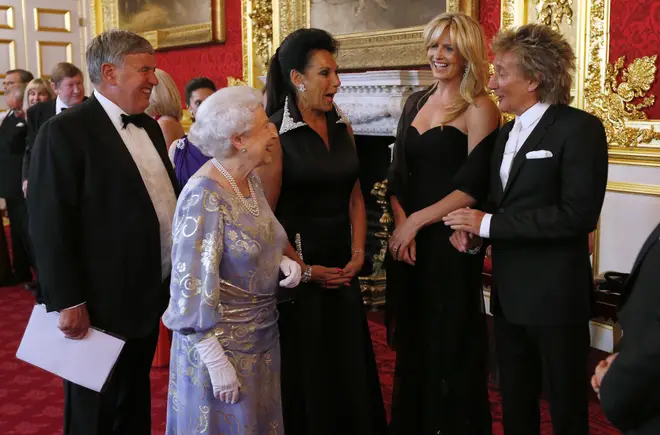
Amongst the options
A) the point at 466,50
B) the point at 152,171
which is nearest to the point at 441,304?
the point at 466,50

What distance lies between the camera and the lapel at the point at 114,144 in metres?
2.50

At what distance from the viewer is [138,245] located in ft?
8.32

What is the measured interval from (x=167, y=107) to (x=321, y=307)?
209cm

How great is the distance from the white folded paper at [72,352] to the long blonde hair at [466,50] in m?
1.54

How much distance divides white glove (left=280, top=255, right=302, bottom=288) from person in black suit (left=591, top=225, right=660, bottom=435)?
115cm

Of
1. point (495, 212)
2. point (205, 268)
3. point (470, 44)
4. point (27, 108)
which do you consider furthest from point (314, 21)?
point (205, 268)

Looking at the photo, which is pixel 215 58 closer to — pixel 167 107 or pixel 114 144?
pixel 167 107

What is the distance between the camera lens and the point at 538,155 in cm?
245

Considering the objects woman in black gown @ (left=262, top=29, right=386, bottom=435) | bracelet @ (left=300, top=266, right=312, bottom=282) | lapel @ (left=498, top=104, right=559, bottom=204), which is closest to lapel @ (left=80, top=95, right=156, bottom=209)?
woman in black gown @ (left=262, top=29, right=386, bottom=435)

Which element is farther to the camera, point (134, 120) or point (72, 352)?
point (134, 120)

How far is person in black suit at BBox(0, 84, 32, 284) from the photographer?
6.55 m

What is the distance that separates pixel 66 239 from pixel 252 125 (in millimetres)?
742

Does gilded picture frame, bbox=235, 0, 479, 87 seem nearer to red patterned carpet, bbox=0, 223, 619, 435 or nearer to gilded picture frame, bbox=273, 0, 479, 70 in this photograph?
gilded picture frame, bbox=273, 0, 479, 70

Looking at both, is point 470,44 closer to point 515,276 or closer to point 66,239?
point 515,276
